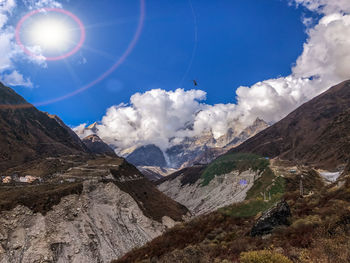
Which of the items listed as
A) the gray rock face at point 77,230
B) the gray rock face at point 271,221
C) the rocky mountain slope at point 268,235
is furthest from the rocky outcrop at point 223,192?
the gray rock face at point 271,221

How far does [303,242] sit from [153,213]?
68.4 metres

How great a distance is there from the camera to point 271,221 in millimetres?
18500

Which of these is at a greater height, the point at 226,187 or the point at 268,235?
the point at 226,187

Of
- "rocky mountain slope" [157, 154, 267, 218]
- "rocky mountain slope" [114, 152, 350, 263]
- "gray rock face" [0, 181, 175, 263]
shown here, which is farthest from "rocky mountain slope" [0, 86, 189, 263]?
"rocky mountain slope" [157, 154, 267, 218]

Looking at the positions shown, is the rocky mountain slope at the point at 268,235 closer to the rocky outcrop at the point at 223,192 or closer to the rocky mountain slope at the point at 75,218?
the rocky mountain slope at the point at 75,218

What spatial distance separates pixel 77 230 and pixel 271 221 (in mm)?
44555

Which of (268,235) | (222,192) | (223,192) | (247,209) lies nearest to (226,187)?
(222,192)

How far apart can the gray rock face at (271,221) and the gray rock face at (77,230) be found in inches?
1546

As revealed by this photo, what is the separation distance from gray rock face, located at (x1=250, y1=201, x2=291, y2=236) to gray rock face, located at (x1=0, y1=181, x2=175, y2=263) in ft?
129

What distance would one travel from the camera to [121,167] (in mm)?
103438

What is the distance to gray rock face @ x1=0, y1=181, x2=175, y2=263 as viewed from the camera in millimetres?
40438

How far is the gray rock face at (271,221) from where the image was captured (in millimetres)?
18178

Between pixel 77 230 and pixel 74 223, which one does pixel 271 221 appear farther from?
pixel 74 223

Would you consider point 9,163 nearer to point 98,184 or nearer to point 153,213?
point 98,184
